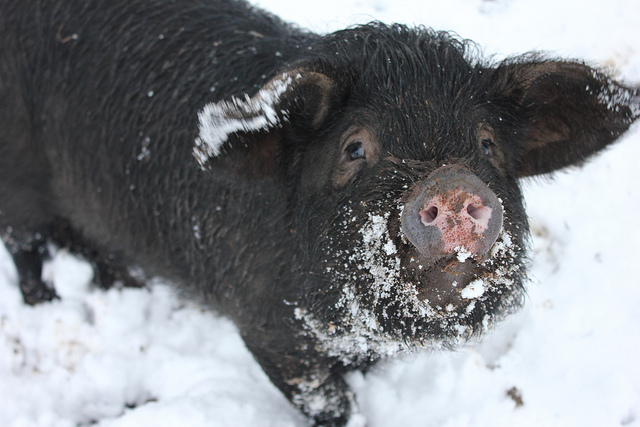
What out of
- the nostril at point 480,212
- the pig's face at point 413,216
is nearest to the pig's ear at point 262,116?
the pig's face at point 413,216

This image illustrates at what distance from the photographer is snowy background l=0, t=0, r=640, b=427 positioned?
11.5 feet

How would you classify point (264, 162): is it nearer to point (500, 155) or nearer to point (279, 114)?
point (279, 114)

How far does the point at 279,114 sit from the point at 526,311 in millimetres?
2572

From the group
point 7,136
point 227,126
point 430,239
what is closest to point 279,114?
point 227,126

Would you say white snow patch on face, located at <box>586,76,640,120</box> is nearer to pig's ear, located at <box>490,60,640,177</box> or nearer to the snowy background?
pig's ear, located at <box>490,60,640,177</box>

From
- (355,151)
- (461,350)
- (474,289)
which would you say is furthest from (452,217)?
(461,350)

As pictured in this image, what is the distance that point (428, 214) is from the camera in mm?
1770

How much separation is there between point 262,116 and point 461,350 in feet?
7.74

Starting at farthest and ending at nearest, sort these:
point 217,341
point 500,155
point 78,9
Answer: point 217,341, point 78,9, point 500,155

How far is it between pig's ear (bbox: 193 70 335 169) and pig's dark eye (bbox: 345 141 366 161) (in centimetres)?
20

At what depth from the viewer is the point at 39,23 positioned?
3.28 metres

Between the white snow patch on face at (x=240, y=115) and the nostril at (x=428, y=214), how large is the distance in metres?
0.77

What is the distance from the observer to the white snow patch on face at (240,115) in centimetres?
207

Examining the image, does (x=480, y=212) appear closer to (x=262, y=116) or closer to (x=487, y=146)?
(x=487, y=146)
